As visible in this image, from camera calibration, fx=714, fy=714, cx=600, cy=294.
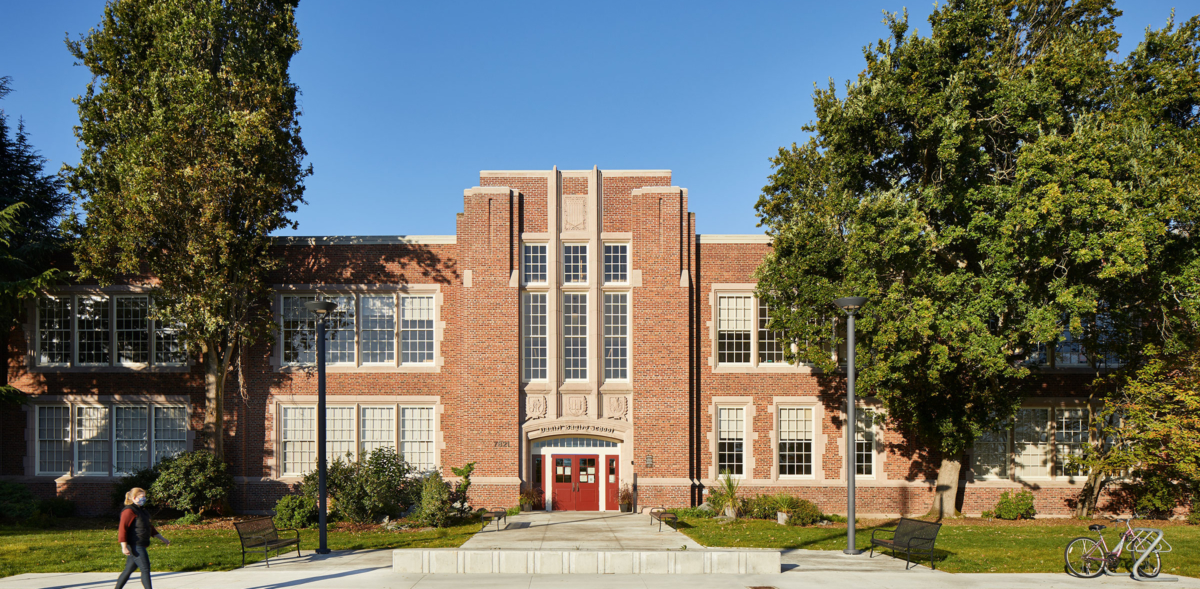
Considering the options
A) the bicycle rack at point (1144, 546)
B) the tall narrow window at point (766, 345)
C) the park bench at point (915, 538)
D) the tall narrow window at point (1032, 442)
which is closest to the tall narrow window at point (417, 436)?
the tall narrow window at point (766, 345)

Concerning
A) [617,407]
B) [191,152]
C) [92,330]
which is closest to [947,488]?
[617,407]

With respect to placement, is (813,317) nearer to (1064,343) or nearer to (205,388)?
(1064,343)

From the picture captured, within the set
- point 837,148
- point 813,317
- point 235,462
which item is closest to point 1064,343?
point 813,317

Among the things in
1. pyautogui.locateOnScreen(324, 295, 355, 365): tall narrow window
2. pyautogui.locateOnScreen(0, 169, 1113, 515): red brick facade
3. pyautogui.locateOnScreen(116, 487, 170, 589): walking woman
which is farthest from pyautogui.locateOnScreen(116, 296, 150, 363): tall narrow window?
pyautogui.locateOnScreen(116, 487, 170, 589): walking woman

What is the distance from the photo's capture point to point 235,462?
941 inches

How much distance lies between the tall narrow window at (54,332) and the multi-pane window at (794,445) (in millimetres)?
24583

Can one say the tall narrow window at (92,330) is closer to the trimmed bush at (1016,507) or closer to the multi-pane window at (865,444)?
the multi-pane window at (865,444)

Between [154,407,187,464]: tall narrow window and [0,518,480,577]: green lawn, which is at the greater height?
[154,407,187,464]: tall narrow window

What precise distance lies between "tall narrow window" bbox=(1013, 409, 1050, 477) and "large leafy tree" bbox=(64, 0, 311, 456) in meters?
25.4

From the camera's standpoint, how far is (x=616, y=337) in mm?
24125

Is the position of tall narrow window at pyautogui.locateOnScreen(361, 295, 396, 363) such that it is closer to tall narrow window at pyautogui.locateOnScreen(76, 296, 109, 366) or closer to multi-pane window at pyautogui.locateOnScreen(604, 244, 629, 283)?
multi-pane window at pyautogui.locateOnScreen(604, 244, 629, 283)

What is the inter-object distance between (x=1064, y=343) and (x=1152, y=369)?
325 cm

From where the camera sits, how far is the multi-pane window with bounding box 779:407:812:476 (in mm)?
24406

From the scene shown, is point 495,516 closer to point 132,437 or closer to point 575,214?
point 575,214
